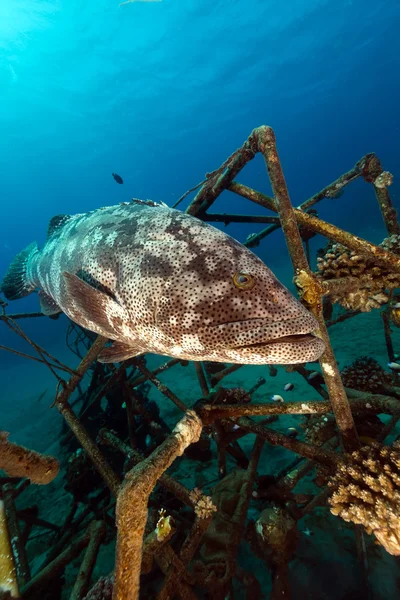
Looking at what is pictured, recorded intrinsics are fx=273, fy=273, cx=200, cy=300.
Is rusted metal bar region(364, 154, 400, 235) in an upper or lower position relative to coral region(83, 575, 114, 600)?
upper

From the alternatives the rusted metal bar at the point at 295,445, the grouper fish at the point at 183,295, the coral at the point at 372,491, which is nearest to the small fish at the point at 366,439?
the coral at the point at 372,491

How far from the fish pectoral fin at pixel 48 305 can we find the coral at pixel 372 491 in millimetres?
4592

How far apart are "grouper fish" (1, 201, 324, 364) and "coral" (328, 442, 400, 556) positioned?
1088 mm

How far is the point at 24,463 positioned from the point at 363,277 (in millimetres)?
3174

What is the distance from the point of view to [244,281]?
2176mm

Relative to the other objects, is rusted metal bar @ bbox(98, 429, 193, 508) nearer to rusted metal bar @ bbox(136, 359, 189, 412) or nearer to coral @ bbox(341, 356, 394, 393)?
rusted metal bar @ bbox(136, 359, 189, 412)

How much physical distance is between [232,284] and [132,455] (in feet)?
8.09

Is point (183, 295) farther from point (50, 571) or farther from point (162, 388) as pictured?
point (50, 571)

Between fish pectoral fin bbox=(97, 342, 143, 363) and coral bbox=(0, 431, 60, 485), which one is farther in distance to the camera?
fish pectoral fin bbox=(97, 342, 143, 363)

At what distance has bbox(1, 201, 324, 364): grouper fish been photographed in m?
2.08

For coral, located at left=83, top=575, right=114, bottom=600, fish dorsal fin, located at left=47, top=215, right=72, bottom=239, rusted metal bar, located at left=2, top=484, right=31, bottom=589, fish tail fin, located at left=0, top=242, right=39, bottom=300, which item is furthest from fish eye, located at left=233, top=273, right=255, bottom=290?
fish tail fin, located at left=0, top=242, right=39, bottom=300

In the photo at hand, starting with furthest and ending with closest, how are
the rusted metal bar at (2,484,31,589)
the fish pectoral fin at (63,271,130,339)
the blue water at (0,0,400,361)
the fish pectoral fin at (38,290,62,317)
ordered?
the blue water at (0,0,400,361) < the fish pectoral fin at (38,290,62,317) < the rusted metal bar at (2,484,31,589) < the fish pectoral fin at (63,271,130,339)

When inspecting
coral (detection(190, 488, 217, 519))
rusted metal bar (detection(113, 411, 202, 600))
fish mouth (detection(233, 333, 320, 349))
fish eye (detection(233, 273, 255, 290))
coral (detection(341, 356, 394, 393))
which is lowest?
coral (detection(341, 356, 394, 393))

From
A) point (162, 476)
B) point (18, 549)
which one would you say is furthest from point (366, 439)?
point (18, 549)
